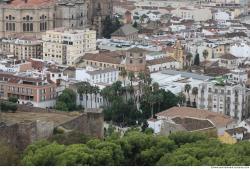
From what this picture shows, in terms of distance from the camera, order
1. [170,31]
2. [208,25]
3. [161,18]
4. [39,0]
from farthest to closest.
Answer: [161,18] < [208,25] < [170,31] < [39,0]

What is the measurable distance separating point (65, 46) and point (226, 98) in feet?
41.8

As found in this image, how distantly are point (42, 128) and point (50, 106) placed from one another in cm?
1118

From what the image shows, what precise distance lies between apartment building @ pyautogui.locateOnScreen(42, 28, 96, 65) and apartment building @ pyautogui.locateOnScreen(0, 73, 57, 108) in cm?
787

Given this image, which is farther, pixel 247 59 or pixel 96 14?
pixel 96 14

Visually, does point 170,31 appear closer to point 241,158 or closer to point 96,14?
point 96,14

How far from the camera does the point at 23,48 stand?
4388 centimetres

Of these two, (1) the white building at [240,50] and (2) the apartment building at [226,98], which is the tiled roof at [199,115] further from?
(1) the white building at [240,50]

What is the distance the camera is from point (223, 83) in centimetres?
3312

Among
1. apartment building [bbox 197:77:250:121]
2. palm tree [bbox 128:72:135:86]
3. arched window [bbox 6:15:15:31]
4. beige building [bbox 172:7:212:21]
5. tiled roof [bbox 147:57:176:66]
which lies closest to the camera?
apartment building [bbox 197:77:250:121]

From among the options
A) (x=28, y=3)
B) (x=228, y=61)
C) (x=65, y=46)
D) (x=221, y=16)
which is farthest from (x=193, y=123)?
(x=221, y=16)

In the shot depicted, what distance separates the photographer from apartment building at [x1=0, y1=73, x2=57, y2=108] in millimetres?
33781

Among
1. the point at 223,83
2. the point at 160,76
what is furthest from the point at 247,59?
the point at 223,83

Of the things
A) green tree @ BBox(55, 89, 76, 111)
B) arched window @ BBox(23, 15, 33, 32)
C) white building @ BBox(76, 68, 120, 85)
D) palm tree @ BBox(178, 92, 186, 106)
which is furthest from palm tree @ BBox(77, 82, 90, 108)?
arched window @ BBox(23, 15, 33, 32)

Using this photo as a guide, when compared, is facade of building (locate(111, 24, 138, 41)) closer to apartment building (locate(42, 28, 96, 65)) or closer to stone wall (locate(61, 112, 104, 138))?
apartment building (locate(42, 28, 96, 65))
